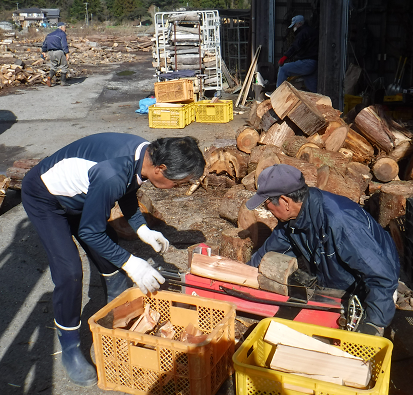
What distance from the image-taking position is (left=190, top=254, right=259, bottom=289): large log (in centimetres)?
332

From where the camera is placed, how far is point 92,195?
259 centimetres

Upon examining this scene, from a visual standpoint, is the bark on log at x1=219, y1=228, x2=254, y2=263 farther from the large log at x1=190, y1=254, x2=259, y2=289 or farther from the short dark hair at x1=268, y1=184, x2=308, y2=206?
the short dark hair at x1=268, y1=184, x2=308, y2=206

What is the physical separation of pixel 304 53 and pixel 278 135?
4.06m

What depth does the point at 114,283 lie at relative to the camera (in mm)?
3400

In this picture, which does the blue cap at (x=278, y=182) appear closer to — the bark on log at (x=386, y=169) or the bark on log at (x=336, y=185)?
the bark on log at (x=336, y=185)

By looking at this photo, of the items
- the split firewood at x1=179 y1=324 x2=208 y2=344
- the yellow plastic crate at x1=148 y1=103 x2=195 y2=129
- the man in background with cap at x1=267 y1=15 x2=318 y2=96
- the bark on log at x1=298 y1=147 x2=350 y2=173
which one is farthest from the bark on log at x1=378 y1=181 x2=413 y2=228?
the yellow plastic crate at x1=148 y1=103 x2=195 y2=129

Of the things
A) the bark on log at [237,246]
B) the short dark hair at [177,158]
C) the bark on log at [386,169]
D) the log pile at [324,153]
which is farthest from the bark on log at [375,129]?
the short dark hair at [177,158]

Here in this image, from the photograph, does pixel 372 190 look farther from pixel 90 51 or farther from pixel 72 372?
pixel 90 51

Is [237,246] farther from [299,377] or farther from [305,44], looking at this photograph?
[305,44]

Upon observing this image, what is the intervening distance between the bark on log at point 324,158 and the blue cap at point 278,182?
2.82 meters

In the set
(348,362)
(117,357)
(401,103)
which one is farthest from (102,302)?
(401,103)

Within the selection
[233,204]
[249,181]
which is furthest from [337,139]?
[233,204]

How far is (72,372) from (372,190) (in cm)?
421

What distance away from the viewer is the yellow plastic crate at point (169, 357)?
101 inches
